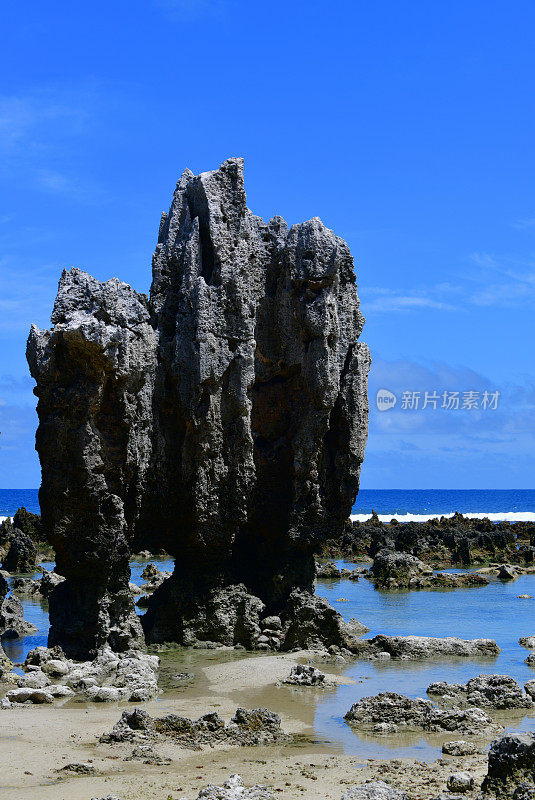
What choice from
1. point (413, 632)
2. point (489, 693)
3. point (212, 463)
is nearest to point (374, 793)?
point (489, 693)

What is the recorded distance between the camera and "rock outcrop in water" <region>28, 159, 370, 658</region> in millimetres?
15633

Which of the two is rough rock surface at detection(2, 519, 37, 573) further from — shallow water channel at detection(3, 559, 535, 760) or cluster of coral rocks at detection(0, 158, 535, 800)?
cluster of coral rocks at detection(0, 158, 535, 800)

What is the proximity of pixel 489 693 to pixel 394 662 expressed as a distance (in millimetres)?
3573

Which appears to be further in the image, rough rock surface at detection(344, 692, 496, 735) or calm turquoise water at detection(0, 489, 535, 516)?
calm turquoise water at detection(0, 489, 535, 516)

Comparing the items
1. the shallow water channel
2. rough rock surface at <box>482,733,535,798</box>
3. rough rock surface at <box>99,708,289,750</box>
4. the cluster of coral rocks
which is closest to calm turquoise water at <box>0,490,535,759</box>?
the shallow water channel

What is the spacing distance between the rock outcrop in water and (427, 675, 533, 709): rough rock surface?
418cm

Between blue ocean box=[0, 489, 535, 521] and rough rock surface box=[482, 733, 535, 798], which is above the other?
blue ocean box=[0, 489, 535, 521]

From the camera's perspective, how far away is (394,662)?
17.4 metres

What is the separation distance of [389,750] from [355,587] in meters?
18.4

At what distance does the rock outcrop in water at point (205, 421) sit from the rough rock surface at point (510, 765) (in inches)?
316

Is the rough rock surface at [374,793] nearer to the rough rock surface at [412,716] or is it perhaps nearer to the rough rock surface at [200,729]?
the rough rock surface at [200,729]

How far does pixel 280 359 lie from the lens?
18906 millimetres

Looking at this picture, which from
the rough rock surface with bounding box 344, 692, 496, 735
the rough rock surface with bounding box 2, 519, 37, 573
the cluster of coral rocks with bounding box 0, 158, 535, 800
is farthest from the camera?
the rough rock surface with bounding box 2, 519, 37, 573

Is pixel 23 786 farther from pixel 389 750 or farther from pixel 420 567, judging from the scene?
pixel 420 567
